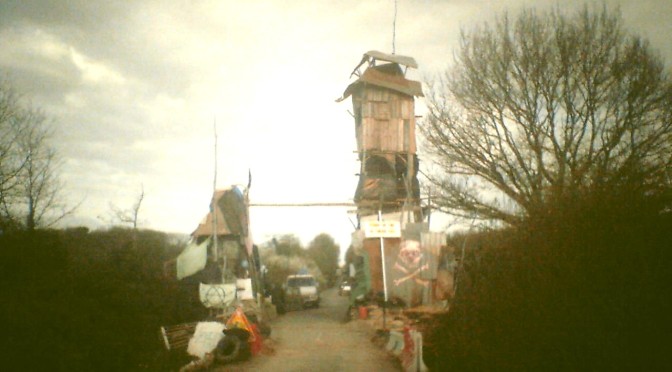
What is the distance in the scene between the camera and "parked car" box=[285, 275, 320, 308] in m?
39.5

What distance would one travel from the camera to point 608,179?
1062 cm

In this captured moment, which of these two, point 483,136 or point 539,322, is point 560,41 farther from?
point 539,322

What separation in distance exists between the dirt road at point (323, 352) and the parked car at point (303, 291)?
14.3m

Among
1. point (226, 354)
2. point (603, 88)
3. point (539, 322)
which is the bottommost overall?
point (226, 354)

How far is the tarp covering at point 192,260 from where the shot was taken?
86.0 feet

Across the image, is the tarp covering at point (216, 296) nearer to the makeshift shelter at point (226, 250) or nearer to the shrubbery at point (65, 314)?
the makeshift shelter at point (226, 250)

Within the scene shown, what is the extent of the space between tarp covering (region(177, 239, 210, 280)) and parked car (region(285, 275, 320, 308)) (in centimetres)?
1372

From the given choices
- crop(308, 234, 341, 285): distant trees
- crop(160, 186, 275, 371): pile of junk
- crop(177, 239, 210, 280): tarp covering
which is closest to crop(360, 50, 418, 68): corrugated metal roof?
crop(160, 186, 275, 371): pile of junk

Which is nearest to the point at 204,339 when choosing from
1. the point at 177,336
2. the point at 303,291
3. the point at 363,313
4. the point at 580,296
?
the point at 177,336

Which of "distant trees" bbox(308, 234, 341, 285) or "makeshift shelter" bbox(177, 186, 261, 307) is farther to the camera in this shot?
"distant trees" bbox(308, 234, 341, 285)

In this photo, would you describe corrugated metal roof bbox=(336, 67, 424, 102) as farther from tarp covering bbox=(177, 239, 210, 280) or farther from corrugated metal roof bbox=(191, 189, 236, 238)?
tarp covering bbox=(177, 239, 210, 280)

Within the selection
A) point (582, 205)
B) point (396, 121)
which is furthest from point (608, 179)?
point (396, 121)

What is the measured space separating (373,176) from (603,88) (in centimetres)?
1479

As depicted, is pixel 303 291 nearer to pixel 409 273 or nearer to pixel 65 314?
pixel 409 273
